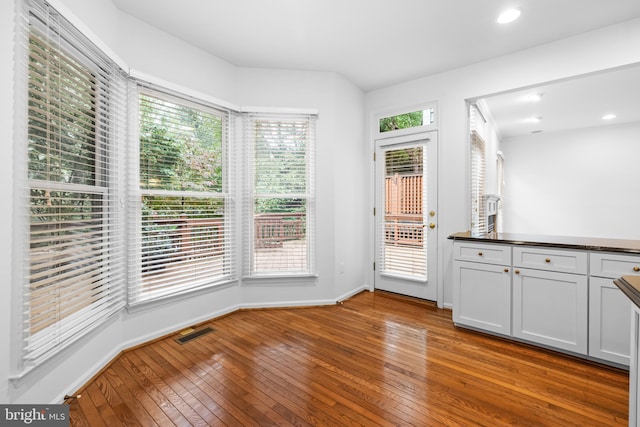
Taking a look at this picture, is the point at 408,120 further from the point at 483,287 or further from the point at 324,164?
the point at 483,287

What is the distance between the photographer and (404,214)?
149 inches

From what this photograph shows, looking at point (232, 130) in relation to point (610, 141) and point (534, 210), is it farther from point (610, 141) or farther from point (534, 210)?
point (610, 141)

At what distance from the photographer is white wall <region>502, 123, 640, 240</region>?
211 inches

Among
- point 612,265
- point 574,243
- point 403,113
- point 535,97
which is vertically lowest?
point 612,265

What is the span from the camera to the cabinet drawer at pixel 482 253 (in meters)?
2.60

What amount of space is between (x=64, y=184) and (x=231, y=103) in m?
1.84

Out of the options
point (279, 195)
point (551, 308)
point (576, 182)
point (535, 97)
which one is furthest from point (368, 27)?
point (576, 182)

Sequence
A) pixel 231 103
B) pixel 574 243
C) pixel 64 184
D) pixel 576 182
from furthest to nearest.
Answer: pixel 576 182
pixel 231 103
pixel 574 243
pixel 64 184

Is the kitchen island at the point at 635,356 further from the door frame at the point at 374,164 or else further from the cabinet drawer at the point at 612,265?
the door frame at the point at 374,164

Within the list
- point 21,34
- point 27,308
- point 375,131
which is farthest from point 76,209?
point 375,131

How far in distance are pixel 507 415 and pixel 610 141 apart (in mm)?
6422

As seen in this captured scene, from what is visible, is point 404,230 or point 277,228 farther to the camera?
point 404,230

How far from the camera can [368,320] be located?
3.04 metres

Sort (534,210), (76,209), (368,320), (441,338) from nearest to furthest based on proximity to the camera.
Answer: (76,209) < (441,338) < (368,320) < (534,210)
